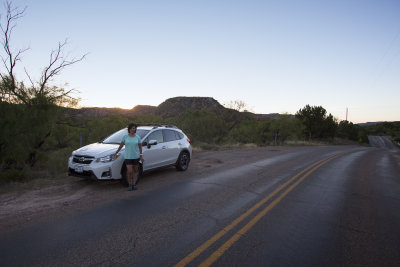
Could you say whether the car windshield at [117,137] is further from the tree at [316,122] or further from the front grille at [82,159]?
the tree at [316,122]

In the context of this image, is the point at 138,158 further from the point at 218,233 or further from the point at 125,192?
the point at 218,233

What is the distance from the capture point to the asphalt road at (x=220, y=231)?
3.33 metres

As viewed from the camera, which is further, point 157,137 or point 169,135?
point 169,135

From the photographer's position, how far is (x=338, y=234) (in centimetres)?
426

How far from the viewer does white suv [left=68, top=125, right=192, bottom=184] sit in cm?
643

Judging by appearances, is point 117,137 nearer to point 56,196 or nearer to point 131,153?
point 131,153

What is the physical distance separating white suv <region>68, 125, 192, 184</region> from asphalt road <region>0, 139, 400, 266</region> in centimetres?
93

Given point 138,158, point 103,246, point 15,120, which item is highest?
point 15,120

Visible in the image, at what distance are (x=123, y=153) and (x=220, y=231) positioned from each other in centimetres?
378

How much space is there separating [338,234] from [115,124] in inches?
864

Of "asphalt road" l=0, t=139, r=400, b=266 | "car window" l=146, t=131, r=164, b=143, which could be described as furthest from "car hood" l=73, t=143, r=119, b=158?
"asphalt road" l=0, t=139, r=400, b=266

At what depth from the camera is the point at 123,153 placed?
22.4 feet

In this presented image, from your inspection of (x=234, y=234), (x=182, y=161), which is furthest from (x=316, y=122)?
(x=234, y=234)

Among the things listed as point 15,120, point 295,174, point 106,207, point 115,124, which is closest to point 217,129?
point 115,124
